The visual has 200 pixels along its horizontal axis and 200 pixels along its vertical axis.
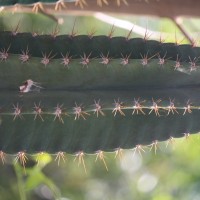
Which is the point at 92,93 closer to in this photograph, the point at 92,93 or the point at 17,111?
the point at 92,93

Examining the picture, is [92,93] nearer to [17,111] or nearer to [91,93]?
[91,93]

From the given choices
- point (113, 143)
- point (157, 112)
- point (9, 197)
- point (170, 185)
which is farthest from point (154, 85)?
point (170, 185)

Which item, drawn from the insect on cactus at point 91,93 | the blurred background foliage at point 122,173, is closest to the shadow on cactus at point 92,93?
the insect on cactus at point 91,93

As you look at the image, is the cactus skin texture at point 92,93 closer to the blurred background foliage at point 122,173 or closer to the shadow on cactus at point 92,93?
the shadow on cactus at point 92,93

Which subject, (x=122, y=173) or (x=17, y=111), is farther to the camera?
(x=122, y=173)

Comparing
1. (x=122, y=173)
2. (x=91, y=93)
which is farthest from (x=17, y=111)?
(x=122, y=173)

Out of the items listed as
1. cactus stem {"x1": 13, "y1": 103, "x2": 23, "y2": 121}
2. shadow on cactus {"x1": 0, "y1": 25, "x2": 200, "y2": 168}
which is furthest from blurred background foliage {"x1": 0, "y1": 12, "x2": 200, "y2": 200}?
cactus stem {"x1": 13, "y1": 103, "x2": 23, "y2": 121}

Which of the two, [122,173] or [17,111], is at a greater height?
[17,111]

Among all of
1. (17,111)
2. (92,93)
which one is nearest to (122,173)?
(92,93)
